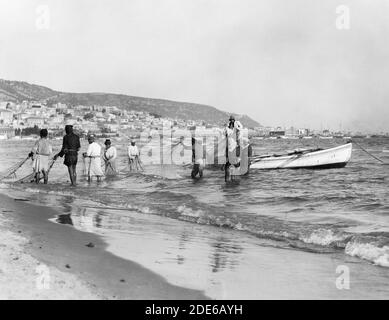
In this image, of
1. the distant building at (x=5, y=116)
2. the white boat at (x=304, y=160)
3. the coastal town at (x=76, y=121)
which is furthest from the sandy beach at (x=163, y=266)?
the distant building at (x=5, y=116)

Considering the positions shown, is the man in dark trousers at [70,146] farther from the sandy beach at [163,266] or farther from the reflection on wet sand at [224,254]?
the reflection on wet sand at [224,254]

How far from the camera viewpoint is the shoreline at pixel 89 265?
167 inches

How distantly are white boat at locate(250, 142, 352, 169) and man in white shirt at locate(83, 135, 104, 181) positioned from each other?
403 inches

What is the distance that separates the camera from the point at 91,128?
161750mm

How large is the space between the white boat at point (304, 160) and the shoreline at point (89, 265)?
18.6m

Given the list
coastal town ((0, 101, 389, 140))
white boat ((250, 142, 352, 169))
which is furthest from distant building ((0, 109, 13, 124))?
white boat ((250, 142, 352, 169))

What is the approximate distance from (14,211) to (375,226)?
7538 mm

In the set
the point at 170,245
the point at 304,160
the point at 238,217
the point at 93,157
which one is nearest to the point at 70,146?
the point at 93,157

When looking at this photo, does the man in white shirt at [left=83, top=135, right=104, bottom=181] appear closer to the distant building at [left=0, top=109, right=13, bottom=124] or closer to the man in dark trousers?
the man in dark trousers

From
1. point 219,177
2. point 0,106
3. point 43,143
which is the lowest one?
point 219,177

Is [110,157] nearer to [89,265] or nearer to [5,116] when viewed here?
[89,265]

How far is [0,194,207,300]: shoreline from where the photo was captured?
167 inches
